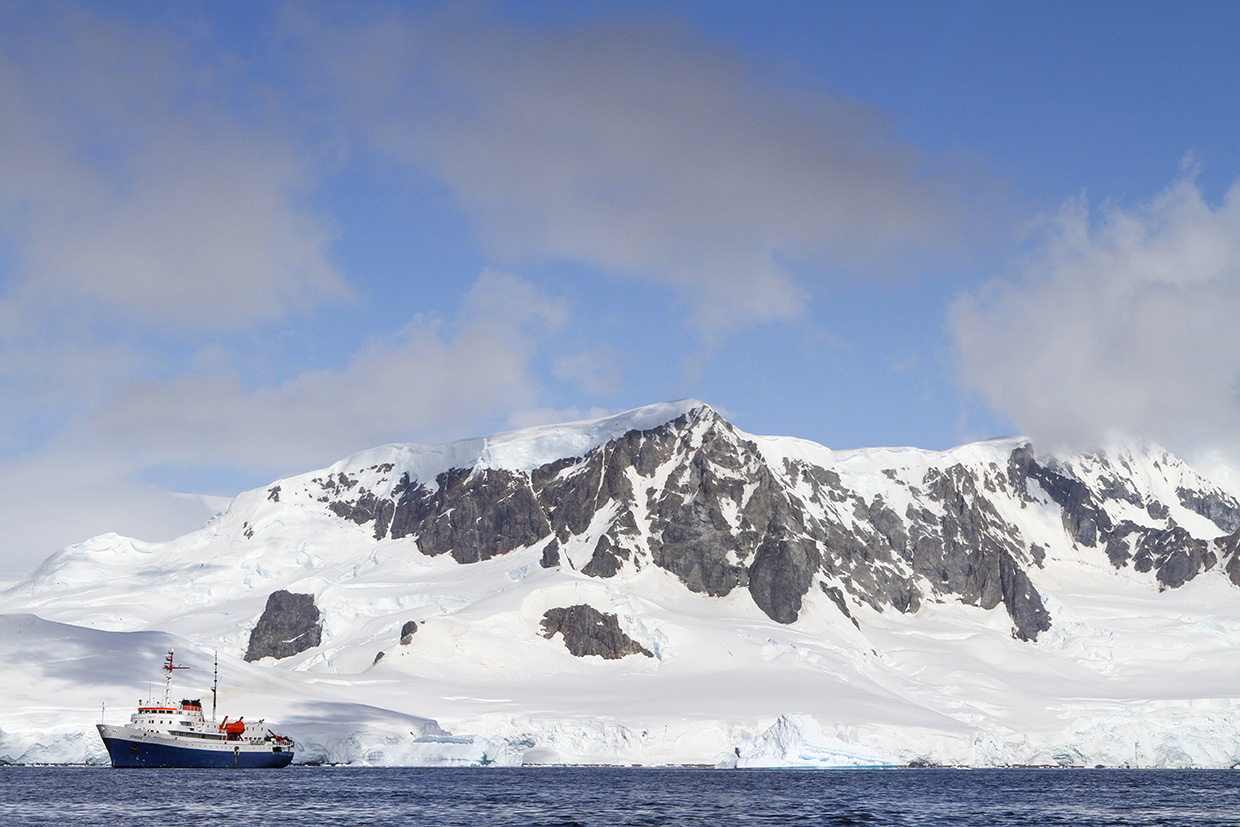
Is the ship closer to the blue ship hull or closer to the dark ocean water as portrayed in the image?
the blue ship hull

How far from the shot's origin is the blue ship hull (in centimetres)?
14675

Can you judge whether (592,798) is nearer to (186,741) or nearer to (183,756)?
(186,741)

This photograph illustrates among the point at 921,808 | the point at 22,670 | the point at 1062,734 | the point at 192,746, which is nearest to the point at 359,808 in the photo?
the point at 921,808

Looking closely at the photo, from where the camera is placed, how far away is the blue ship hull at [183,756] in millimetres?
146750

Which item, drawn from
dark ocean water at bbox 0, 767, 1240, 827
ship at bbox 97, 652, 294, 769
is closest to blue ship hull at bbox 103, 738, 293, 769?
ship at bbox 97, 652, 294, 769

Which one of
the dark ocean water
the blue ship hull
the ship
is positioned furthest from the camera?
the blue ship hull

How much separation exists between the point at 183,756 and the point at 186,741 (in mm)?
1905

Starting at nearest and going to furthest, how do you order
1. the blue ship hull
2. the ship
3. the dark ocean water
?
1. the dark ocean water
2. the ship
3. the blue ship hull

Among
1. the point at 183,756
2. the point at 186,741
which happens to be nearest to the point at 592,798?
the point at 186,741

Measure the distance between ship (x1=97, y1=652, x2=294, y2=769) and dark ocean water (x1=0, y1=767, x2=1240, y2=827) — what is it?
2784 millimetres

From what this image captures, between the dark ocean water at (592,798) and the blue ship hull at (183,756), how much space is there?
256cm

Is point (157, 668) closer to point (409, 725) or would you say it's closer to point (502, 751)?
point (409, 725)

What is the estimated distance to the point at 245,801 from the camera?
105688 mm

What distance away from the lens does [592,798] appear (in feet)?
373
